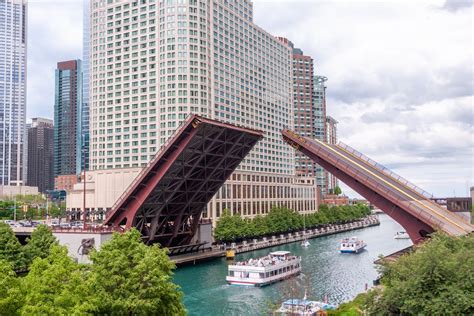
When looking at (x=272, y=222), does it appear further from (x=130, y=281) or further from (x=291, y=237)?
(x=130, y=281)

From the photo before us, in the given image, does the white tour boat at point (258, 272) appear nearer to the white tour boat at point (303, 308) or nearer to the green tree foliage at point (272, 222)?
the white tour boat at point (303, 308)

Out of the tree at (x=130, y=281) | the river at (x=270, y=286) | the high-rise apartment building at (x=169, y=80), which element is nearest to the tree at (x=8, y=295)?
the tree at (x=130, y=281)

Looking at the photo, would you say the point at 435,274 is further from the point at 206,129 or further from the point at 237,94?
the point at 237,94

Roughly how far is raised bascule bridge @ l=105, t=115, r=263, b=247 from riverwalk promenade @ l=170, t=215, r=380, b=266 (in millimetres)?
3544

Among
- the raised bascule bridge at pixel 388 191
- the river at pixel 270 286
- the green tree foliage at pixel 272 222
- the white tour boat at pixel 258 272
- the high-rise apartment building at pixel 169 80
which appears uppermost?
the high-rise apartment building at pixel 169 80

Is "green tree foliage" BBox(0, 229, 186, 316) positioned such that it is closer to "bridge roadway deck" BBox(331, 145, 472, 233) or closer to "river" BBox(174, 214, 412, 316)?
"river" BBox(174, 214, 412, 316)

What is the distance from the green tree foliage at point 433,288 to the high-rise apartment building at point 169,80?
2776 inches

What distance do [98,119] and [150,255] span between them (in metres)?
87.2

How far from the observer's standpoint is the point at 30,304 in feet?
66.6

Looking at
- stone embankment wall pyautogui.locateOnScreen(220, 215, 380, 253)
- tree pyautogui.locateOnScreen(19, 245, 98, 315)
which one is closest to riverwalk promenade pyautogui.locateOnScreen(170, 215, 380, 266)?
stone embankment wall pyautogui.locateOnScreen(220, 215, 380, 253)

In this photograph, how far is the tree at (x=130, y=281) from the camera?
78.2 ft

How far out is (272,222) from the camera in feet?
322

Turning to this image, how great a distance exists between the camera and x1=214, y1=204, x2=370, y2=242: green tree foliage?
8244 centimetres

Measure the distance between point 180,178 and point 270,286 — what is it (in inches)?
604
